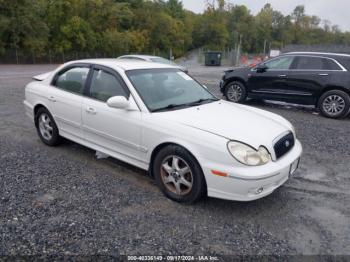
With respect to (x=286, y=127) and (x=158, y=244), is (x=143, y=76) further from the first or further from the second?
(x=158, y=244)

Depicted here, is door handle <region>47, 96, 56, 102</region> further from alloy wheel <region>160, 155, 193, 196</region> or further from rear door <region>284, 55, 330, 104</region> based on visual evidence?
rear door <region>284, 55, 330, 104</region>

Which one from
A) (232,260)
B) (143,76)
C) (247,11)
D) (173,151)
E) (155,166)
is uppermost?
(247,11)

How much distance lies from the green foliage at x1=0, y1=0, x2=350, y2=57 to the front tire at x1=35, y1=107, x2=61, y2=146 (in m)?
→ 32.8

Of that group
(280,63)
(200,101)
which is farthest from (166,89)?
(280,63)

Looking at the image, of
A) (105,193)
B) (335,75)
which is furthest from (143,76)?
(335,75)

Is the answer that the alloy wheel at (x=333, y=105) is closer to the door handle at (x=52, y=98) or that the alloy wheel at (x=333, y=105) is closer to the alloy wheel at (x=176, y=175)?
the alloy wheel at (x=176, y=175)

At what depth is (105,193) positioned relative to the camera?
4.00m

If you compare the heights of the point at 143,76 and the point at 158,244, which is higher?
the point at 143,76

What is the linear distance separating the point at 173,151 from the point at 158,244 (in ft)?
3.43

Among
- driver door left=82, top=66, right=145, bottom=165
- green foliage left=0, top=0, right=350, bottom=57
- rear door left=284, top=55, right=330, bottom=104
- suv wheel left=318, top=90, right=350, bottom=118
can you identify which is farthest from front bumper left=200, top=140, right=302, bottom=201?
green foliage left=0, top=0, right=350, bottom=57

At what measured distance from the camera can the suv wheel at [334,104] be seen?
27.7ft

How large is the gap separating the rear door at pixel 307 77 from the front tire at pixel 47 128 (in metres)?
6.46

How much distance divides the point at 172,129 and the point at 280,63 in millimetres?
6749

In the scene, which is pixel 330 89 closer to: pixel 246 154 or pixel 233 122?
pixel 233 122
